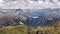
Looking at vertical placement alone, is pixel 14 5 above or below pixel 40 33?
above

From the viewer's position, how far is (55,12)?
5.14 feet

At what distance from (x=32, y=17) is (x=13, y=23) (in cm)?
21

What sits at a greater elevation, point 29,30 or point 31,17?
point 31,17

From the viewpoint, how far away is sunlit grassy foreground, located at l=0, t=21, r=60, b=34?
1536 mm

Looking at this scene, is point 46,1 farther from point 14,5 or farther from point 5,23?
point 5,23

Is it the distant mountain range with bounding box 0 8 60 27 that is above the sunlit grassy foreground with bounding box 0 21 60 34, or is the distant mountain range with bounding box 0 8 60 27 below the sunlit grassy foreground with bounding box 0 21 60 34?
above

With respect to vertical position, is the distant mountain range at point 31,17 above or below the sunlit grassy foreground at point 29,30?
above

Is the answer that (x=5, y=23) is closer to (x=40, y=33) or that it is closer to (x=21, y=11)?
(x=21, y=11)

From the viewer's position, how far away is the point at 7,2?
1.57 m

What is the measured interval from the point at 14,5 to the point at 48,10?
1.23ft

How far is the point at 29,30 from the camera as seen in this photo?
1.55 meters

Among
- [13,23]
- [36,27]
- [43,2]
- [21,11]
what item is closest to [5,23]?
[13,23]

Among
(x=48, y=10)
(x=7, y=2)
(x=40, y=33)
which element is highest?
(x=7, y=2)

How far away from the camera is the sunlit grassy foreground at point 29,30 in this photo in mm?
1536
